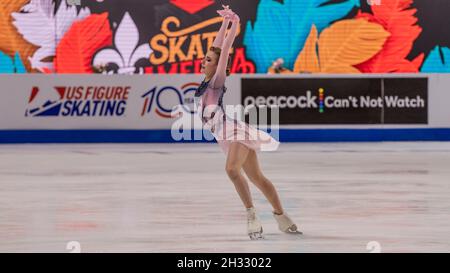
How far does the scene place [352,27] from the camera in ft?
79.4

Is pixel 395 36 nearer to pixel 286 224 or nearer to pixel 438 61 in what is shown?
pixel 438 61

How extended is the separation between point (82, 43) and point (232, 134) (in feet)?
52.8

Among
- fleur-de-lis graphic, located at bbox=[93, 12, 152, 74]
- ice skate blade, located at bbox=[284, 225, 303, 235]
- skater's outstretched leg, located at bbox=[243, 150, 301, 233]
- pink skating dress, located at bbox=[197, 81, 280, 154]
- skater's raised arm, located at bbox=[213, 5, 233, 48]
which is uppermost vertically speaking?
fleur-de-lis graphic, located at bbox=[93, 12, 152, 74]

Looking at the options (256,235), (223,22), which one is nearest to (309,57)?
(223,22)

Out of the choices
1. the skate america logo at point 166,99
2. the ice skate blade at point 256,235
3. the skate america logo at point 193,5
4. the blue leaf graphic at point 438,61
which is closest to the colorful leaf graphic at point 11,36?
the skate america logo at point 193,5

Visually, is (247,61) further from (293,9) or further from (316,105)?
(316,105)

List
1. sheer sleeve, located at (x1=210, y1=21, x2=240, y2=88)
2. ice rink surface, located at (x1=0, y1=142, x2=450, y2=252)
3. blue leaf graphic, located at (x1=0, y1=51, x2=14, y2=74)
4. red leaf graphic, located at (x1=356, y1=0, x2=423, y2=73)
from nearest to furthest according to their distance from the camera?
ice rink surface, located at (x1=0, y1=142, x2=450, y2=252)
sheer sleeve, located at (x1=210, y1=21, x2=240, y2=88)
blue leaf graphic, located at (x1=0, y1=51, x2=14, y2=74)
red leaf graphic, located at (x1=356, y1=0, x2=423, y2=73)

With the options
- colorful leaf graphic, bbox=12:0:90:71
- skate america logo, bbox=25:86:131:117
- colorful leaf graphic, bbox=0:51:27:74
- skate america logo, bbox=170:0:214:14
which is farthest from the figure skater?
skate america logo, bbox=170:0:214:14

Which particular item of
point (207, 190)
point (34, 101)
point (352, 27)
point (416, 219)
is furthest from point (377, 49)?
point (416, 219)

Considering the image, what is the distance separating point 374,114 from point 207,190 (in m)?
8.62

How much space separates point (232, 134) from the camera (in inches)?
321

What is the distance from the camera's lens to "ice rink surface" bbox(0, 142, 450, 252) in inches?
310

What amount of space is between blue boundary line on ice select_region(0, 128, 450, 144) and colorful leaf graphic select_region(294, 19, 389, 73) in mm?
4763

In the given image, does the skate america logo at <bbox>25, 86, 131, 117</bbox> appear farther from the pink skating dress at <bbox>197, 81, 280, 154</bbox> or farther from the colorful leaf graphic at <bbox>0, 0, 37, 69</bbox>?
the pink skating dress at <bbox>197, 81, 280, 154</bbox>
